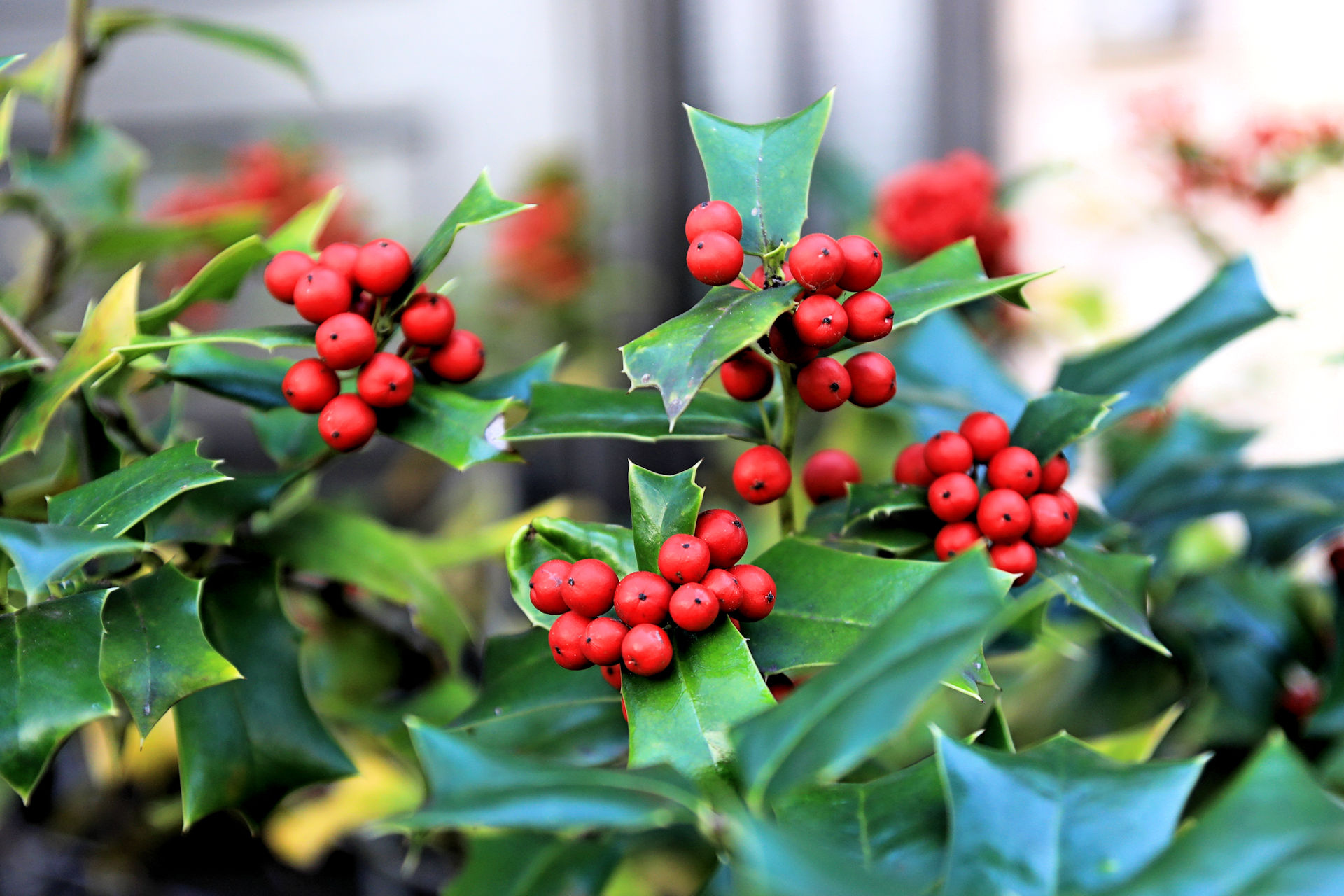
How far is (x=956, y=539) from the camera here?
317 mm

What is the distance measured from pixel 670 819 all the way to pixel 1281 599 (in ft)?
1.53

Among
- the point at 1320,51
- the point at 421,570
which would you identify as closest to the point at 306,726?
the point at 421,570

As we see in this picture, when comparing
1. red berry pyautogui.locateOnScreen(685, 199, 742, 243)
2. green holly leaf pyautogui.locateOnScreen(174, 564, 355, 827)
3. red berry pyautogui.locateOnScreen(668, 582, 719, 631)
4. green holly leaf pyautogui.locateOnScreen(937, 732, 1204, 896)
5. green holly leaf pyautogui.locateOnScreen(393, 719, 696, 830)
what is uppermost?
red berry pyautogui.locateOnScreen(685, 199, 742, 243)

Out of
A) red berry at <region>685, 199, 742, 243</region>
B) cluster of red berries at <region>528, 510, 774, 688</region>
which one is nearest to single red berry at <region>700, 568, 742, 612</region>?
cluster of red berries at <region>528, 510, 774, 688</region>

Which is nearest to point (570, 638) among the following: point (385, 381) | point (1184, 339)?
point (385, 381)

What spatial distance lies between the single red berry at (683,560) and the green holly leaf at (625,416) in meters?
0.04

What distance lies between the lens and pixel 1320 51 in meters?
1.10

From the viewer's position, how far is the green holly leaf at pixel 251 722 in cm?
35

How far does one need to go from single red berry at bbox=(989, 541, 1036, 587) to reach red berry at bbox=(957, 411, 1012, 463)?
35mm

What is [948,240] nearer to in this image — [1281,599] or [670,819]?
[1281,599]

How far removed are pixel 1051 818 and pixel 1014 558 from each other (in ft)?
0.28

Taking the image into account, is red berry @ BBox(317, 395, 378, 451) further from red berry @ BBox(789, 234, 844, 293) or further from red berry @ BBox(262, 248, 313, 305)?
red berry @ BBox(789, 234, 844, 293)

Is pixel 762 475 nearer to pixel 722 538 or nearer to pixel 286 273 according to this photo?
pixel 722 538

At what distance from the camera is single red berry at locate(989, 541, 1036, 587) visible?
1.02 feet
